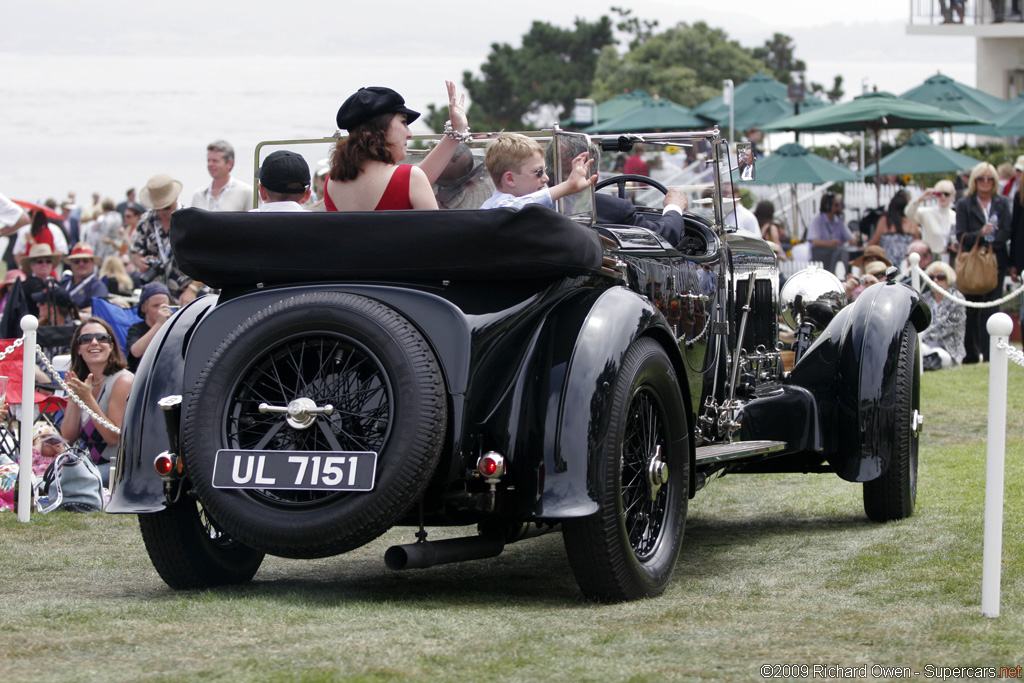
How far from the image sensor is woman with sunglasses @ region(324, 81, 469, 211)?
4477 millimetres

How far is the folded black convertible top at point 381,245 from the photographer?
13.3 feet

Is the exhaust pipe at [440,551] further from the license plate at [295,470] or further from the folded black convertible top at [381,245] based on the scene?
the folded black convertible top at [381,245]

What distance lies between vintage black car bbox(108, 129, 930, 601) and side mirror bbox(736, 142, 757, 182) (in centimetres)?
143

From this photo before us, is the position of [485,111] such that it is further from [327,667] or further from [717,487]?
[327,667]

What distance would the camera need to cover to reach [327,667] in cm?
316

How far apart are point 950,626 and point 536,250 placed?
167cm

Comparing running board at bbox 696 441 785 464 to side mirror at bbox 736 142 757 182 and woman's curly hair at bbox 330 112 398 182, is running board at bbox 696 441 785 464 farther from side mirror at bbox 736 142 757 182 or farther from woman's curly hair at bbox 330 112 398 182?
woman's curly hair at bbox 330 112 398 182

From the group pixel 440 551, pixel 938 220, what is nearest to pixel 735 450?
pixel 440 551

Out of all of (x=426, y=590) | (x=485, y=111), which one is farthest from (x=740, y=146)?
(x=485, y=111)

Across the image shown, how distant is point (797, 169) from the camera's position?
20000 millimetres

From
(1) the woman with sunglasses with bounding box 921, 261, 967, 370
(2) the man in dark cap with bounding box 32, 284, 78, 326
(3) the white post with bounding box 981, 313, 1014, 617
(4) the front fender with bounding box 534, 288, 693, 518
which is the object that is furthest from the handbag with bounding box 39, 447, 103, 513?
(1) the woman with sunglasses with bounding box 921, 261, 967, 370

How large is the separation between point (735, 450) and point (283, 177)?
2.27m

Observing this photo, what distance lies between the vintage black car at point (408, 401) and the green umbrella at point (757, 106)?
79.6 ft

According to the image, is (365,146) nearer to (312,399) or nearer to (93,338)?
(312,399)
